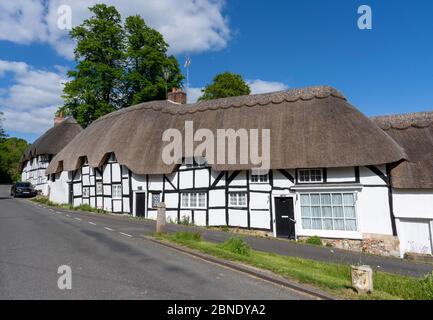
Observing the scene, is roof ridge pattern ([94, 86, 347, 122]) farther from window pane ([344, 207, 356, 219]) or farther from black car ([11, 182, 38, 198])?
black car ([11, 182, 38, 198])

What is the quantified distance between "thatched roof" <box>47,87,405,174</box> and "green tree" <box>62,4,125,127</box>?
8.30m

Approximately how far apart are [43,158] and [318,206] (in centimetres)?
3273

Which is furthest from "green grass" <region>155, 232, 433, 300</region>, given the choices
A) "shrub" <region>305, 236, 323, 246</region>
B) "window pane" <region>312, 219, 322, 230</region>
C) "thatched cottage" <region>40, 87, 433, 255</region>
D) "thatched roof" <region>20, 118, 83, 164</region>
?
"thatched roof" <region>20, 118, 83, 164</region>

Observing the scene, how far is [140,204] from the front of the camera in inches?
871

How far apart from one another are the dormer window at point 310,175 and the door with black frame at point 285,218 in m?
1.24

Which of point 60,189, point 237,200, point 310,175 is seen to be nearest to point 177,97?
point 237,200

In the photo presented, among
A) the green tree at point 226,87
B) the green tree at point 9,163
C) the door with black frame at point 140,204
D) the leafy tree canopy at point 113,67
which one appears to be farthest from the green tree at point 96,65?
the green tree at point 9,163

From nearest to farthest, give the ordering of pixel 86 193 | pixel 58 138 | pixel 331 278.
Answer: pixel 331 278 < pixel 86 193 < pixel 58 138

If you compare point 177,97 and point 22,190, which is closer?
point 177,97

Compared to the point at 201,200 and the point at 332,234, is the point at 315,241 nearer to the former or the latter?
the point at 332,234

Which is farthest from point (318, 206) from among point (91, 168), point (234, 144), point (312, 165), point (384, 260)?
point (91, 168)

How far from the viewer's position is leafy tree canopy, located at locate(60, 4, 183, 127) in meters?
32.6

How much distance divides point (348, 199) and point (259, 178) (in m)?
4.71
